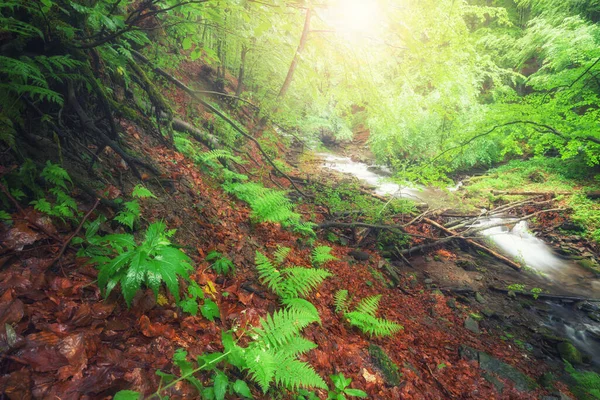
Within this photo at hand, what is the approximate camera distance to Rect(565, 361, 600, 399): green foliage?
4020 mm

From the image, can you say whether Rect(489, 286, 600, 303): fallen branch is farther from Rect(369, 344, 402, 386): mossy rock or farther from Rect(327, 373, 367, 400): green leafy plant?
Rect(327, 373, 367, 400): green leafy plant

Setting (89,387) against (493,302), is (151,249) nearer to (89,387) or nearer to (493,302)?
(89,387)

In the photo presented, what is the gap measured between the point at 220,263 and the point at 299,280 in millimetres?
1127

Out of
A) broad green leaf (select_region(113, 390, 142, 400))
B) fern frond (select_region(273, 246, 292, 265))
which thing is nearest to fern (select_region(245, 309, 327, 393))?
broad green leaf (select_region(113, 390, 142, 400))

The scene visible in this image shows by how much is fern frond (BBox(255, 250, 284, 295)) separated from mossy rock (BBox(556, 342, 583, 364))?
5.85m

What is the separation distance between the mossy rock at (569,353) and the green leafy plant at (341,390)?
5.12 metres

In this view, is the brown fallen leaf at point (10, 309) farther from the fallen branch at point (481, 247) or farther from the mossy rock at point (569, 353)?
the fallen branch at point (481, 247)

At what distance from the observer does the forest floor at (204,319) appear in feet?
4.80

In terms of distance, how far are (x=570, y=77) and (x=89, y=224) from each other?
1277cm

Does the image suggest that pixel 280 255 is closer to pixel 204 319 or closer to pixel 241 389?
pixel 204 319

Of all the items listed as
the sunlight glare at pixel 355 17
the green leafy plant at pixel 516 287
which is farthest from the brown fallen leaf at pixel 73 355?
the green leafy plant at pixel 516 287

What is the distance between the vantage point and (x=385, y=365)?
133 inches

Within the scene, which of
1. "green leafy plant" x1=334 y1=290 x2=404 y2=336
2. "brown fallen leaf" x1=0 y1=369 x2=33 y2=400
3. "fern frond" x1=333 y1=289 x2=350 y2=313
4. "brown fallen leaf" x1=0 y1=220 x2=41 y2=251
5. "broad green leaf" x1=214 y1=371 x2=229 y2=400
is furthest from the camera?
"fern frond" x1=333 y1=289 x2=350 y2=313

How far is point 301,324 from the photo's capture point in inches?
104
